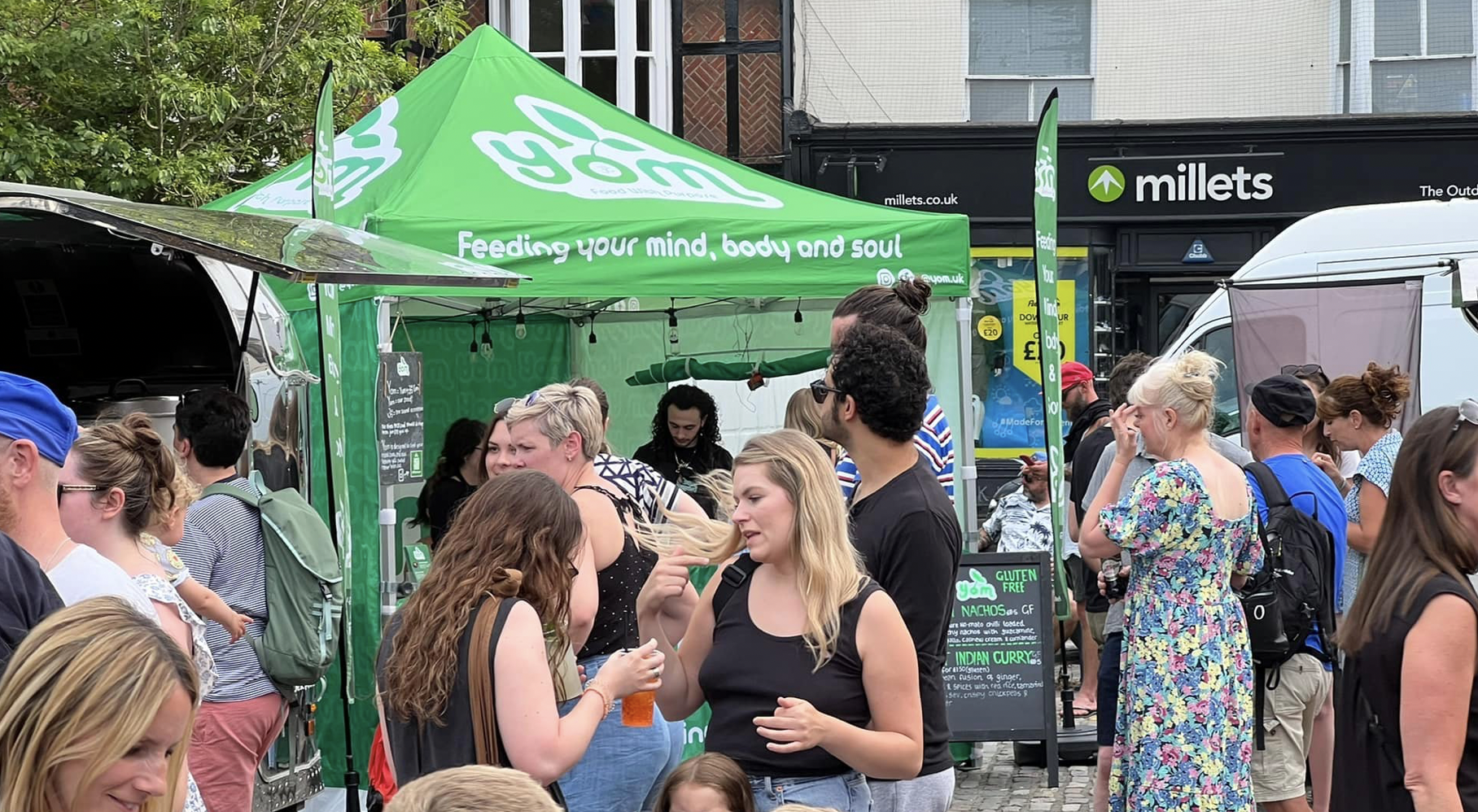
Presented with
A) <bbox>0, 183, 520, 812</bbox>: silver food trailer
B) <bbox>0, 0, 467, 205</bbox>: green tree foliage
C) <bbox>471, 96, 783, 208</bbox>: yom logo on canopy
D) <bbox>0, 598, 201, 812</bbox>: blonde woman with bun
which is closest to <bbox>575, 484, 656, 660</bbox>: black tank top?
<bbox>0, 183, 520, 812</bbox>: silver food trailer

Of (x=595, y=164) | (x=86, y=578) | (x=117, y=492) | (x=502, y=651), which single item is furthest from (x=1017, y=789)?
(x=86, y=578)

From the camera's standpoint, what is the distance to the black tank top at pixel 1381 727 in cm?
327

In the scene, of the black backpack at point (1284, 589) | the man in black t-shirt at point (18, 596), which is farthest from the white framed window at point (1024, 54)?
the man in black t-shirt at point (18, 596)

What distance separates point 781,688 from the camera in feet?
11.5

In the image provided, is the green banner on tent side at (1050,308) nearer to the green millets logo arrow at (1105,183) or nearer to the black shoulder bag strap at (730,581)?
the black shoulder bag strap at (730,581)

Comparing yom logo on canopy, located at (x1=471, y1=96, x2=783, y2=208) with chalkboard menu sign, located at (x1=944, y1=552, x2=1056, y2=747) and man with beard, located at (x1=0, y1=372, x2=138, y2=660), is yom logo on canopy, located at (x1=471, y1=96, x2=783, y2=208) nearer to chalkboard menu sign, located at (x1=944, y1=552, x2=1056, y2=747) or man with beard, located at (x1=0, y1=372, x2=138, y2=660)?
chalkboard menu sign, located at (x1=944, y1=552, x2=1056, y2=747)

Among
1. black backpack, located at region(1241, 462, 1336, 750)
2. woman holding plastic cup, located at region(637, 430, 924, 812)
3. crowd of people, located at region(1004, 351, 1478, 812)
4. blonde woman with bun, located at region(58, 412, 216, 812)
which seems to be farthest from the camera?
black backpack, located at region(1241, 462, 1336, 750)

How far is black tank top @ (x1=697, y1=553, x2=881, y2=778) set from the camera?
348cm

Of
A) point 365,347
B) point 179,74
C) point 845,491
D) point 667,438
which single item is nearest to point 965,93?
point 179,74

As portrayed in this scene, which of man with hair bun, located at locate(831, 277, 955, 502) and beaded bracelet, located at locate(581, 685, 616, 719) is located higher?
man with hair bun, located at locate(831, 277, 955, 502)

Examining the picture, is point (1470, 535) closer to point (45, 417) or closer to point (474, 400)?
point (45, 417)

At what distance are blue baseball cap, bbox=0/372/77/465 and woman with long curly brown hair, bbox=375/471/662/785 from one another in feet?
2.67

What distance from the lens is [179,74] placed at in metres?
13.4

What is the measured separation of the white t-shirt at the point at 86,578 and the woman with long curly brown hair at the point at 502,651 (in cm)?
56
